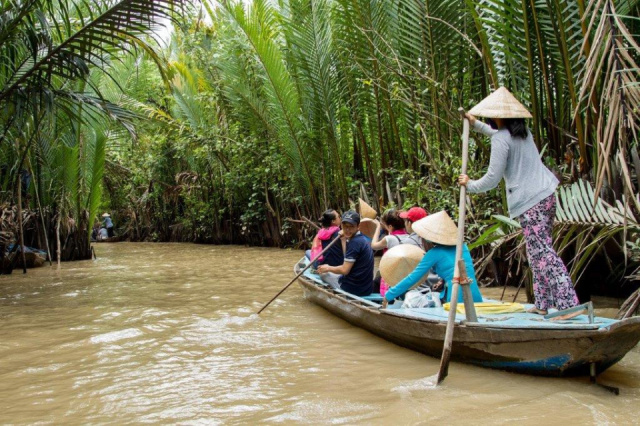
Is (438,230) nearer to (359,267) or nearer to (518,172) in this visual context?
(518,172)

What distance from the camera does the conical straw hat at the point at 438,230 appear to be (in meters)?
4.41

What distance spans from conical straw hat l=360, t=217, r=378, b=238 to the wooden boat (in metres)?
2.61

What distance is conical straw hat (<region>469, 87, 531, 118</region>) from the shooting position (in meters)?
4.08

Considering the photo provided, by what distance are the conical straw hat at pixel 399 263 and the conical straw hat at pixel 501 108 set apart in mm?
1339

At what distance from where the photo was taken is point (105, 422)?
333cm

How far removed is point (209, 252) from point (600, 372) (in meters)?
12.4

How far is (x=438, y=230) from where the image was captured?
14.6 ft

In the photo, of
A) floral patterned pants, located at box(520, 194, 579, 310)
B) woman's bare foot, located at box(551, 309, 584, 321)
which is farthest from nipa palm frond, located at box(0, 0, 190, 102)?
woman's bare foot, located at box(551, 309, 584, 321)

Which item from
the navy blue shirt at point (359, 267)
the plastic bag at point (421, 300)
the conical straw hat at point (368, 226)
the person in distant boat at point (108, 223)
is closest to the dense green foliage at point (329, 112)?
the plastic bag at point (421, 300)

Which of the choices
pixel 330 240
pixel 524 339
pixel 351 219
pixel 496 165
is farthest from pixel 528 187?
pixel 330 240

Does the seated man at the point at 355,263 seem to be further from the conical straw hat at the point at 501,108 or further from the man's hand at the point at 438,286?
the conical straw hat at the point at 501,108

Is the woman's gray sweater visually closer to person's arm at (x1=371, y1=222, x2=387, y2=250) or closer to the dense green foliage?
the dense green foliage

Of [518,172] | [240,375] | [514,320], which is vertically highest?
[518,172]

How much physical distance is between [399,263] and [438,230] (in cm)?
63
